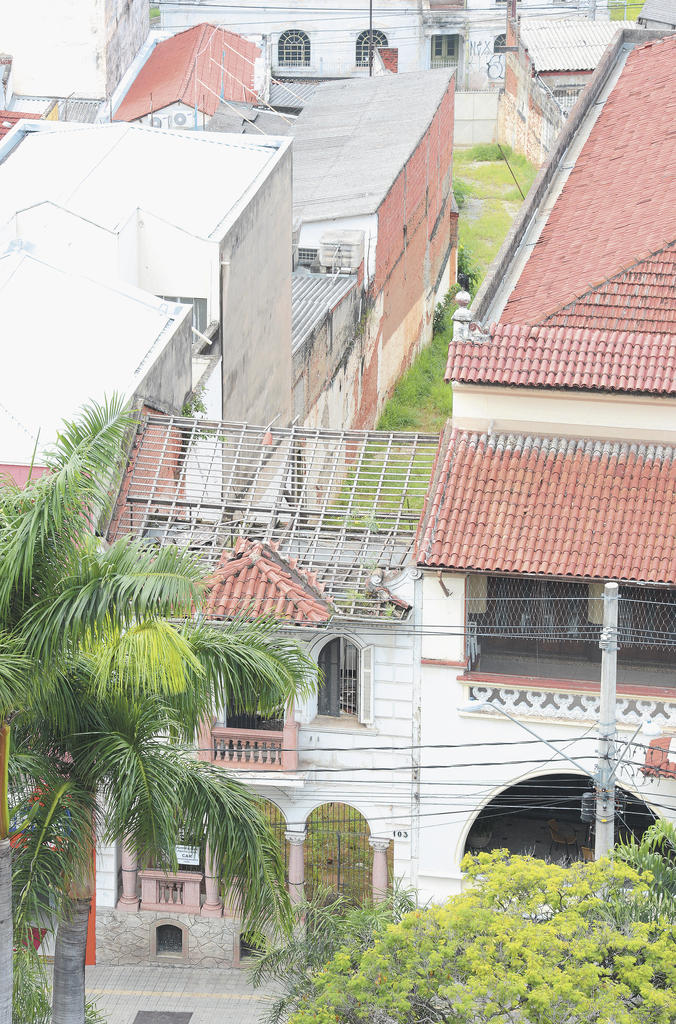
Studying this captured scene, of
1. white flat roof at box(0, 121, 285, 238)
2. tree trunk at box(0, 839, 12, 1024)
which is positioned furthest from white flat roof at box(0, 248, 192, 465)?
tree trunk at box(0, 839, 12, 1024)

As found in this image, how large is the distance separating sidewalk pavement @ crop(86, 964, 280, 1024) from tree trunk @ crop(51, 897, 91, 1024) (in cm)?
931

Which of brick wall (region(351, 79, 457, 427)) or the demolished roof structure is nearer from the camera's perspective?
the demolished roof structure

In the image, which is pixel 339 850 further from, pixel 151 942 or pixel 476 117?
pixel 476 117

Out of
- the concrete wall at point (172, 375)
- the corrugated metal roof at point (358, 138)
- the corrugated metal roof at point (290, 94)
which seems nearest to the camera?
the concrete wall at point (172, 375)

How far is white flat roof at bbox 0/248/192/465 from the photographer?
34500 millimetres

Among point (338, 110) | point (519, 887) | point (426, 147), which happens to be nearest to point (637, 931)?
point (519, 887)

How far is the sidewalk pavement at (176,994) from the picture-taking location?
31438mm

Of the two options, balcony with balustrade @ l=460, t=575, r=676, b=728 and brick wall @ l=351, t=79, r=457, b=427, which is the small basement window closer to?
balcony with balustrade @ l=460, t=575, r=676, b=728

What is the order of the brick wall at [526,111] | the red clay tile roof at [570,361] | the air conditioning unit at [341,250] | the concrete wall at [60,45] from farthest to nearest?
the brick wall at [526,111] < the concrete wall at [60,45] < the air conditioning unit at [341,250] < the red clay tile roof at [570,361]

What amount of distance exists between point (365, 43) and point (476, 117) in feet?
32.2

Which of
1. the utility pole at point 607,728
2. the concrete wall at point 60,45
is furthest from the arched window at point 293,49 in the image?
the utility pole at point 607,728

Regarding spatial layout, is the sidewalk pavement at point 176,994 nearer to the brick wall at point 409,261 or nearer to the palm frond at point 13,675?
the palm frond at point 13,675

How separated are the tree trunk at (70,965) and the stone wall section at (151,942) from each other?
1064 cm

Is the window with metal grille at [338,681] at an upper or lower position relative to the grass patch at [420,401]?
lower
